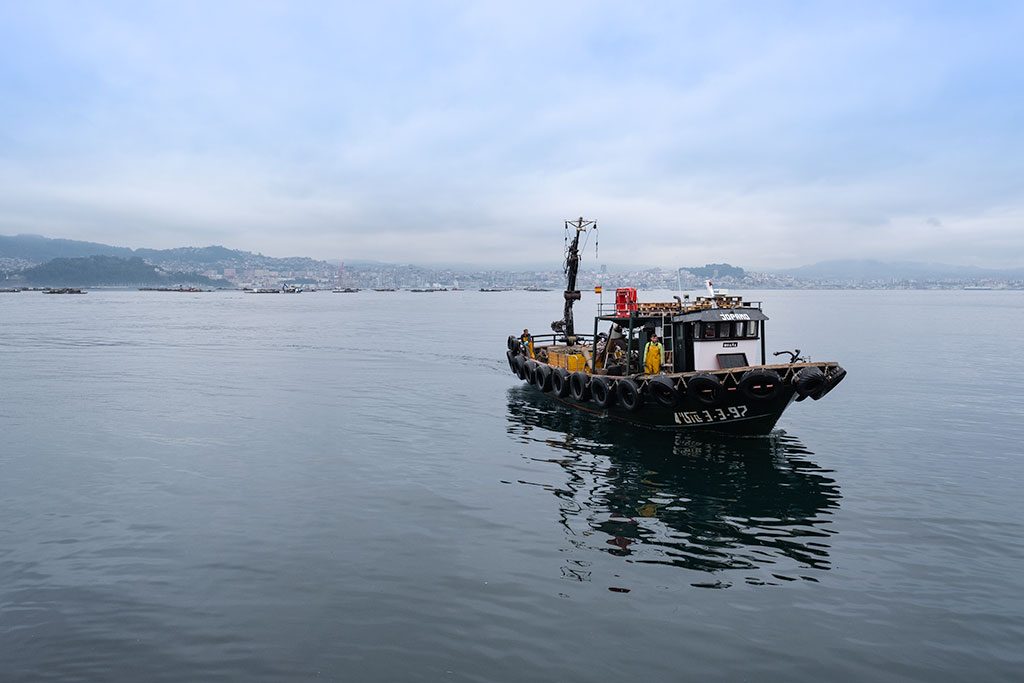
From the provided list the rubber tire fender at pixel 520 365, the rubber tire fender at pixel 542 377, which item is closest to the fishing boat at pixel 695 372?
the rubber tire fender at pixel 542 377

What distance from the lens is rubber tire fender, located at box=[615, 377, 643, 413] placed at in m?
23.4

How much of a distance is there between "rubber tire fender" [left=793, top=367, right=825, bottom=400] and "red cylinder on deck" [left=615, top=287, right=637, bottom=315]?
6.70m

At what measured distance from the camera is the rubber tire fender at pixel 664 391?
22.0m

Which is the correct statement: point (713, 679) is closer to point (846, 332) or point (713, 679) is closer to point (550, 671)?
point (550, 671)

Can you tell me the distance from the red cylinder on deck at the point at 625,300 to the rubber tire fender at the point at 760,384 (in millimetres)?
5790

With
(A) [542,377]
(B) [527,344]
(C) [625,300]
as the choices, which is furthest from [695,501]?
(B) [527,344]

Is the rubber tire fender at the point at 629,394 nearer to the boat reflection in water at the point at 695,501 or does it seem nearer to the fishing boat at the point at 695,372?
the fishing boat at the point at 695,372

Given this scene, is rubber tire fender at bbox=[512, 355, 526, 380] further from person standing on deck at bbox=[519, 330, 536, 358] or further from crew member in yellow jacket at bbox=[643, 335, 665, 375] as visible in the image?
crew member in yellow jacket at bbox=[643, 335, 665, 375]

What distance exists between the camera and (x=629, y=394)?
23.8 metres

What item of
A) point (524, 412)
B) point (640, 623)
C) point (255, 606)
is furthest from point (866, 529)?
point (524, 412)

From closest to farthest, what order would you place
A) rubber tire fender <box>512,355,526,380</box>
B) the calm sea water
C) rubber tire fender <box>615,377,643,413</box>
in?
1. the calm sea water
2. rubber tire fender <box>615,377,643,413</box>
3. rubber tire fender <box>512,355,526,380</box>

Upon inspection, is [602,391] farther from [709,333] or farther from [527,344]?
[527,344]

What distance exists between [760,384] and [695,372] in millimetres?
1961

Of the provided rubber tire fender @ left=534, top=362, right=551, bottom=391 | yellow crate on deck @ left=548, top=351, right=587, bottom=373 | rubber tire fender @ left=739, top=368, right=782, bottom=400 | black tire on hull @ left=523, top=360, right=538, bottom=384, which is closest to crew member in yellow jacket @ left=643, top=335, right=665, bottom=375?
rubber tire fender @ left=739, top=368, right=782, bottom=400
